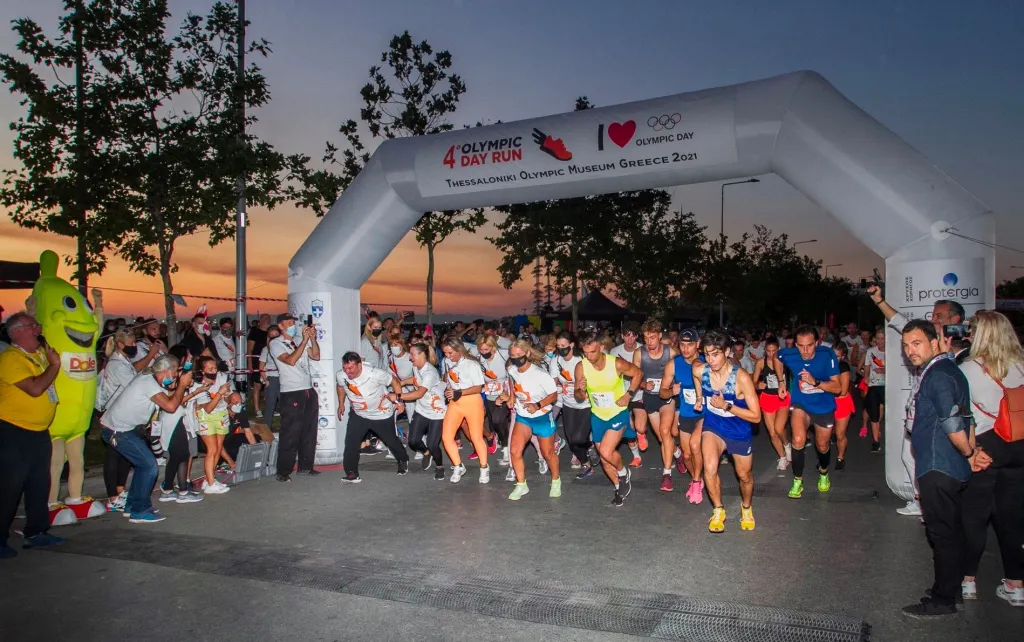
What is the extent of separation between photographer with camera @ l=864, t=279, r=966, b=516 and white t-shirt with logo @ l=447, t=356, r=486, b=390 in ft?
13.9

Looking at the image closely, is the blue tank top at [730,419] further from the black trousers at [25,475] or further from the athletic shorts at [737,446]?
the black trousers at [25,475]

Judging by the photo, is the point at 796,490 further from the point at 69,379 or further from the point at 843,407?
the point at 69,379

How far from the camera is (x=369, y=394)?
→ 9219 mm

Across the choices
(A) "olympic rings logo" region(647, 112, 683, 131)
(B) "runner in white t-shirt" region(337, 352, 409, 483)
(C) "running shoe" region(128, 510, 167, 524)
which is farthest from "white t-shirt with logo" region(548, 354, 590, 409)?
(C) "running shoe" region(128, 510, 167, 524)

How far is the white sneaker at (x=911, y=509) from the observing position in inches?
279

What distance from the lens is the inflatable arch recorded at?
711cm

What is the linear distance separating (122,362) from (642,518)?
600cm

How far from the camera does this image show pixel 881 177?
282 inches

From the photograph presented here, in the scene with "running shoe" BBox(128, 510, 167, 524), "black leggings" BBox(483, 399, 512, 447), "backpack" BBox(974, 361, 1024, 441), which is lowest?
"running shoe" BBox(128, 510, 167, 524)

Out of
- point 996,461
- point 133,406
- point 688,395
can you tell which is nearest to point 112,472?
point 133,406

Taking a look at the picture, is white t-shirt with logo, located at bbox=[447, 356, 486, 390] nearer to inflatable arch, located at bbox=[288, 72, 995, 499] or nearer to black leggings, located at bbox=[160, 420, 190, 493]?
inflatable arch, located at bbox=[288, 72, 995, 499]

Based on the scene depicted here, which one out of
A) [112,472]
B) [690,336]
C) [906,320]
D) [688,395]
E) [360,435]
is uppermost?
[906,320]

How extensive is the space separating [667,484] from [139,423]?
5.48m

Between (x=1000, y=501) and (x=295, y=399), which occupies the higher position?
(x=295, y=399)
